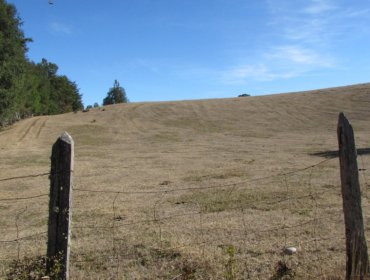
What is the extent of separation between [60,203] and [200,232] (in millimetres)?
4496

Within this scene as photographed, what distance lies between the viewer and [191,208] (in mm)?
11930

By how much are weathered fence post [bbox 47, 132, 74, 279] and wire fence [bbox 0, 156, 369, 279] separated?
141 centimetres

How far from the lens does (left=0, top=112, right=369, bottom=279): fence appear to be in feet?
22.3

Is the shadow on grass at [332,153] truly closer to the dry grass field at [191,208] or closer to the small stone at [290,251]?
the dry grass field at [191,208]

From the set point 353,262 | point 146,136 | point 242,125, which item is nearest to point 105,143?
point 146,136

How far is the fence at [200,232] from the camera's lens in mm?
6801

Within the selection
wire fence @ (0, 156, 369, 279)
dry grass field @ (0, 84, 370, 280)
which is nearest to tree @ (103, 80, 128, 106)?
dry grass field @ (0, 84, 370, 280)

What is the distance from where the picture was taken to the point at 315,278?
5.93 meters

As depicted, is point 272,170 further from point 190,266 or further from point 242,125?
point 242,125

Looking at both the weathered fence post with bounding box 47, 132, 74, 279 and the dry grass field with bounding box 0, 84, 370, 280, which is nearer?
the weathered fence post with bounding box 47, 132, 74, 279

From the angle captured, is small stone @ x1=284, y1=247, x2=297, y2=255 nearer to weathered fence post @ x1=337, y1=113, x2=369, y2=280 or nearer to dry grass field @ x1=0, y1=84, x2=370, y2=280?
dry grass field @ x1=0, y1=84, x2=370, y2=280

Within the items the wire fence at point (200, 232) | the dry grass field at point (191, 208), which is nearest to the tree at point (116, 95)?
the dry grass field at point (191, 208)

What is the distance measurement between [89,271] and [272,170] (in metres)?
13.0

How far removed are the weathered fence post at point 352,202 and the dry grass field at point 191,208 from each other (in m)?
0.62
